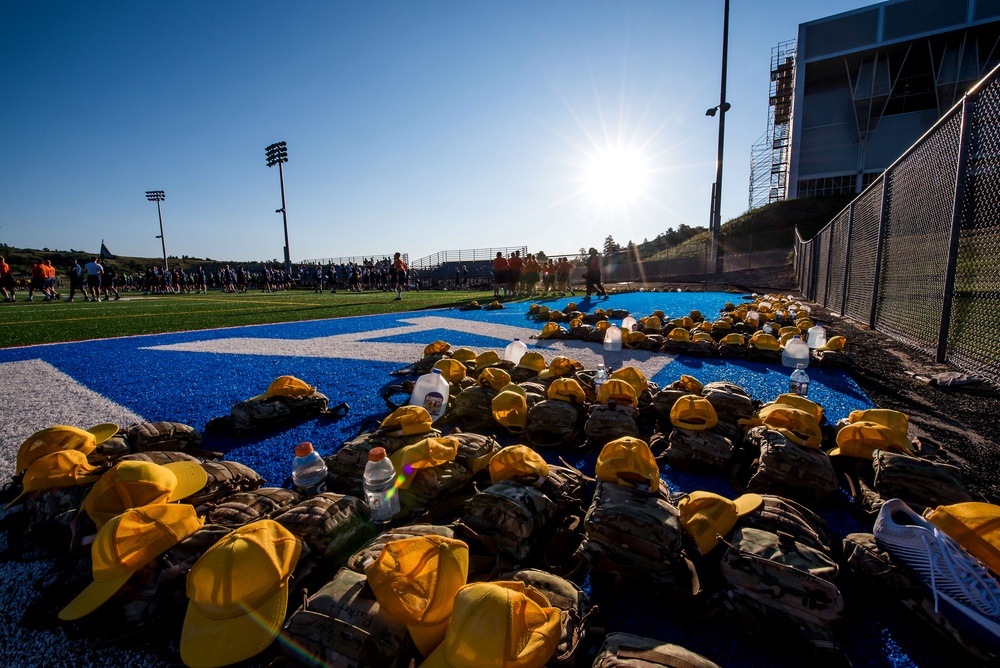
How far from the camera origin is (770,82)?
38.0 m

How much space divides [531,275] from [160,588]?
62.2 ft

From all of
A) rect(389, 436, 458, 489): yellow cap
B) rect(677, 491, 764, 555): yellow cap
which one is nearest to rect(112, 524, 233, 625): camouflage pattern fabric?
rect(389, 436, 458, 489): yellow cap

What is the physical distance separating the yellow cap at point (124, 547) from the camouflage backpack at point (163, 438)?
121 cm

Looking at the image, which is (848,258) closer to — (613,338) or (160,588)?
(613,338)

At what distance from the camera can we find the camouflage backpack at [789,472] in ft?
6.55

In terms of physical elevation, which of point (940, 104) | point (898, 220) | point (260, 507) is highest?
point (940, 104)

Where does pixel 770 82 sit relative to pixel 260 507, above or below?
above

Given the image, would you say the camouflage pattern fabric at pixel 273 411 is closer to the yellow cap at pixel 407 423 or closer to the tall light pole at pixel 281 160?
the yellow cap at pixel 407 423

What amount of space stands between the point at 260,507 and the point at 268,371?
3442mm

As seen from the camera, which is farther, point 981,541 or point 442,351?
point 442,351

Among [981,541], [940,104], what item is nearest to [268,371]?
[981,541]

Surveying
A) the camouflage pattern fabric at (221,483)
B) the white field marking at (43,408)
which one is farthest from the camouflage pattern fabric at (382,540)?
the white field marking at (43,408)

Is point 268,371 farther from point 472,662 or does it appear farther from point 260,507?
point 472,662

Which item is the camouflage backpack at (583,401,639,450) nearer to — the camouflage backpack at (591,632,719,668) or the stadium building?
the camouflage backpack at (591,632,719,668)
